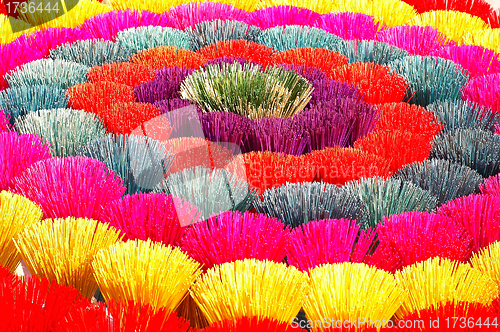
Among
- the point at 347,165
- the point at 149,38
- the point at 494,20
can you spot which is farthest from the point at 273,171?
the point at 494,20

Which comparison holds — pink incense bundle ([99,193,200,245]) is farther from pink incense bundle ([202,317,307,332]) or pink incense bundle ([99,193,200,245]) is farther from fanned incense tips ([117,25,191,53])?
fanned incense tips ([117,25,191,53])

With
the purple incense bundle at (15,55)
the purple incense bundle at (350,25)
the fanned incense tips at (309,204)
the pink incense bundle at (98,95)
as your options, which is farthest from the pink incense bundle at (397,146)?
the purple incense bundle at (15,55)

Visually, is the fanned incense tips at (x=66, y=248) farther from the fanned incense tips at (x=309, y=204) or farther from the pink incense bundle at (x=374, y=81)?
the pink incense bundle at (x=374, y=81)

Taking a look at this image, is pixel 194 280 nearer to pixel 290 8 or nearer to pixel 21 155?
pixel 21 155

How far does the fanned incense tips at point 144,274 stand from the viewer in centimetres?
43

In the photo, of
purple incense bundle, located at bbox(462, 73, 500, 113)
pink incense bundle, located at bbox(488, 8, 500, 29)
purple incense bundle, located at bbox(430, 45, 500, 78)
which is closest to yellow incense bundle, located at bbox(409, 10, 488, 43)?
pink incense bundle, located at bbox(488, 8, 500, 29)

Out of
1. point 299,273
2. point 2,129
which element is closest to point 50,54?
point 2,129

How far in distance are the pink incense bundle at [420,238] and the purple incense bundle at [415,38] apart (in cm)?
61

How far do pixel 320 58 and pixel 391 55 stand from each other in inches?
5.3

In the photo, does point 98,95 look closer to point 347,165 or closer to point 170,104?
point 170,104

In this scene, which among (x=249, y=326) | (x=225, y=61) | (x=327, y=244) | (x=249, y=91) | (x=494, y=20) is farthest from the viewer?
(x=494, y=20)

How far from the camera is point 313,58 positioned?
96cm

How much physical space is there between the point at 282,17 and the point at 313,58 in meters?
0.29

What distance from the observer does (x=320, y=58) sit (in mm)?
961
